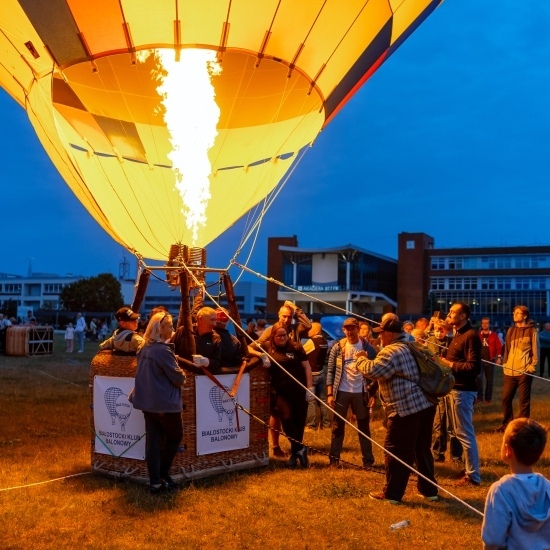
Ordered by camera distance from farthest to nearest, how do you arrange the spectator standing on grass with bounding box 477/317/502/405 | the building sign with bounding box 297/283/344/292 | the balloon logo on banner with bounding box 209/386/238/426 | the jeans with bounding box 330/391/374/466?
the building sign with bounding box 297/283/344/292 < the spectator standing on grass with bounding box 477/317/502/405 < the jeans with bounding box 330/391/374/466 < the balloon logo on banner with bounding box 209/386/238/426

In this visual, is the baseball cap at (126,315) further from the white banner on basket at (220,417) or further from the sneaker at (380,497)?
the sneaker at (380,497)

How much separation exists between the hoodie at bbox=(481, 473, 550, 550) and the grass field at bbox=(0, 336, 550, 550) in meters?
1.89

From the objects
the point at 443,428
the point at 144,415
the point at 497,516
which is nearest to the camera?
the point at 497,516

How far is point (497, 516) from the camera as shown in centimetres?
212

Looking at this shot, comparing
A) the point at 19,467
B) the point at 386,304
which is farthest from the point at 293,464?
the point at 386,304

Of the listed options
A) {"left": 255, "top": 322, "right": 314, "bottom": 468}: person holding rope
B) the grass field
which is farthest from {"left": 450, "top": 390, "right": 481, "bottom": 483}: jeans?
{"left": 255, "top": 322, "right": 314, "bottom": 468}: person holding rope

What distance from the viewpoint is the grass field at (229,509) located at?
3.97 metres

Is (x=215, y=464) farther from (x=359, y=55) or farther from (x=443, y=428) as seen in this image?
(x=359, y=55)

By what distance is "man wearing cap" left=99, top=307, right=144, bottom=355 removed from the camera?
5215mm

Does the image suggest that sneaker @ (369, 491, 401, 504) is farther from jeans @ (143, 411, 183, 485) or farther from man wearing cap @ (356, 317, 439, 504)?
jeans @ (143, 411, 183, 485)

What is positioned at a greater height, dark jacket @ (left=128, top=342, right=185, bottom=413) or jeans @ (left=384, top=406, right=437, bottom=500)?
dark jacket @ (left=128, top=342, right=185, bottom=413)

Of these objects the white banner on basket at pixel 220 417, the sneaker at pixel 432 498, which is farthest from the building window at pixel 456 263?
the sneaker at pixel 432 498

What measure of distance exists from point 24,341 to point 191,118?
544 inches

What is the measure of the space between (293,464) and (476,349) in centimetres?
183
